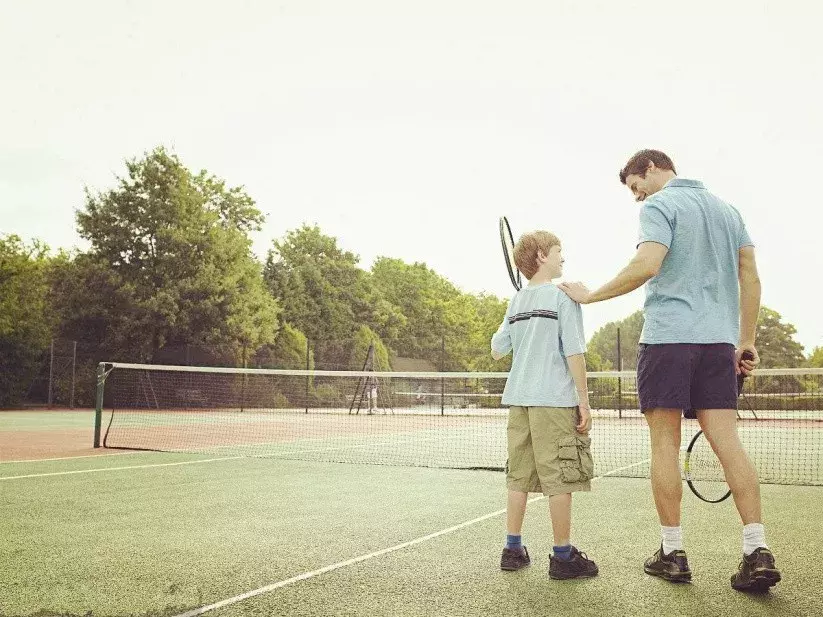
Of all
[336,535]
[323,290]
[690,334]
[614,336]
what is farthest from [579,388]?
[614,336]

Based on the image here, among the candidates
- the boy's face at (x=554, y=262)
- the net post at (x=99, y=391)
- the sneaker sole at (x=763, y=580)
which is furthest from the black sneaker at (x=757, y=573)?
the net post at (x=99, y=391)

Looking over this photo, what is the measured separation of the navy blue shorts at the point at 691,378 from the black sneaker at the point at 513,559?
0.91 metres

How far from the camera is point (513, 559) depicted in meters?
3.66

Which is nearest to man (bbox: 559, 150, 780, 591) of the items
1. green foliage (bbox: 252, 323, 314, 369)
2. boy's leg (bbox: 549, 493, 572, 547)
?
boy's leg (bbox: 549, 493, 572, 547)

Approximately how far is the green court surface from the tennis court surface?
0.04 feet

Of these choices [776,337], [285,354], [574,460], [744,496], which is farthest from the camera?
[776,337]

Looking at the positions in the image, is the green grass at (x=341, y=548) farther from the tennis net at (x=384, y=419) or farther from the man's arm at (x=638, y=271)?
the tennis net at (x=384, y=419)

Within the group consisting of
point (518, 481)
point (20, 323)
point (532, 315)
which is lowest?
point (518, 481)

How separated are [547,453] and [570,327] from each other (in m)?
0.57

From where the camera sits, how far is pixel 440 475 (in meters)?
7.99

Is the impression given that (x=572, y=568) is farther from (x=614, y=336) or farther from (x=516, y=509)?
(x=614, y=336)

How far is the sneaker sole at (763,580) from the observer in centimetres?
314

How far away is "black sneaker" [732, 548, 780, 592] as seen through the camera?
315cm

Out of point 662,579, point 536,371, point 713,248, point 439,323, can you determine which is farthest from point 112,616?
point 439,323
